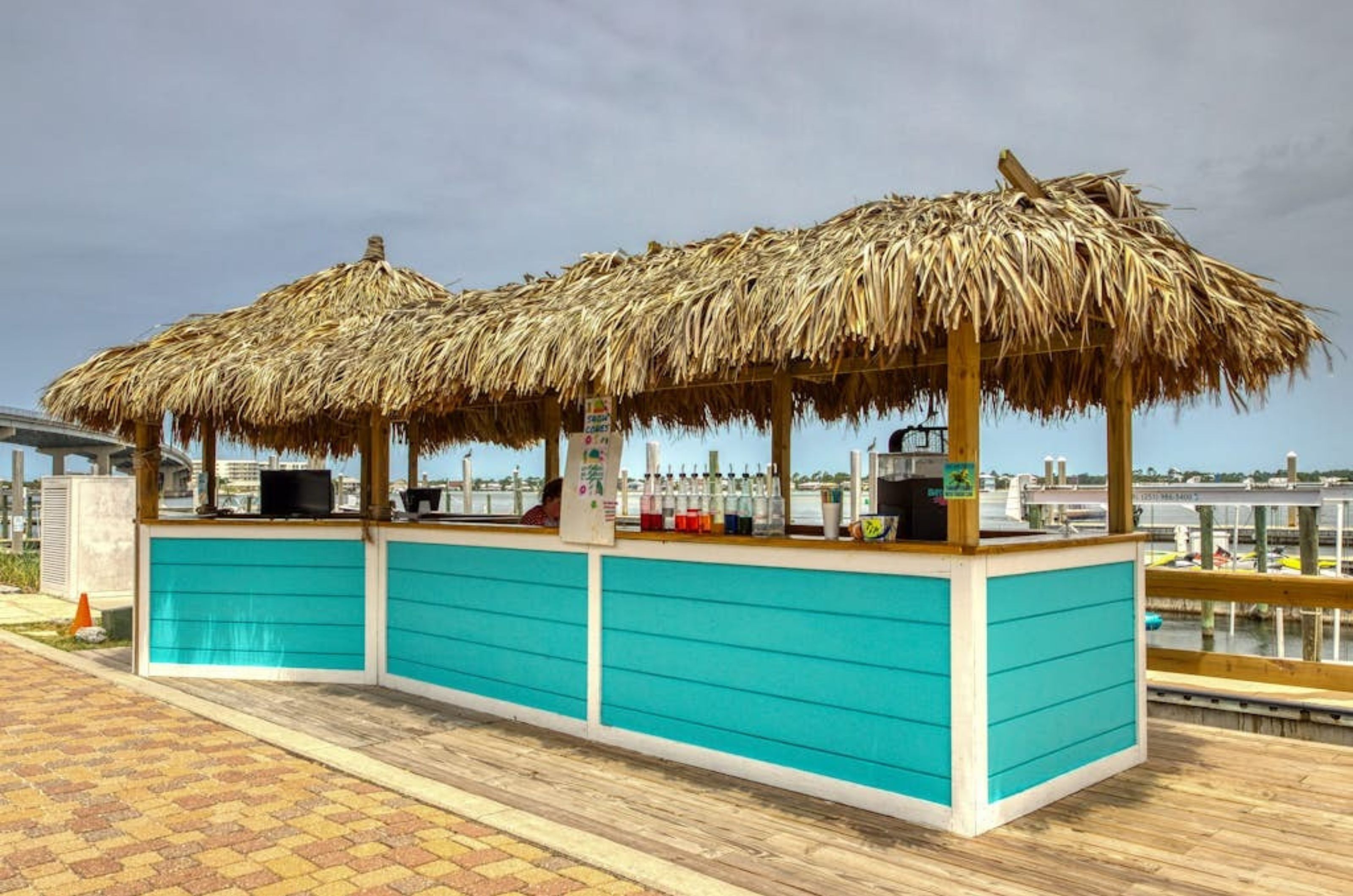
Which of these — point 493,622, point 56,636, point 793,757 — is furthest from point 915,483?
point 56,636

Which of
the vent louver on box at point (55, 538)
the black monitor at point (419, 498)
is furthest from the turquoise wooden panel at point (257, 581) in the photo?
the vent louver on box at point (55, 538)

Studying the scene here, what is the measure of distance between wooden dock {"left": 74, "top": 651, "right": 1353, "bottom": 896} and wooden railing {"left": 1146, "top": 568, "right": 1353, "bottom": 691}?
0.43 meters

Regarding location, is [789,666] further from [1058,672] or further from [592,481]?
[592,481]

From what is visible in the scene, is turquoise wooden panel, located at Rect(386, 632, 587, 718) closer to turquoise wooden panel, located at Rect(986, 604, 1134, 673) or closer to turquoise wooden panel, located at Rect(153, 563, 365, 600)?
turquoise wooden panel, located at Rect(153, 563, 365, 600)

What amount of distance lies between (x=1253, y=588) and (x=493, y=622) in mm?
4034

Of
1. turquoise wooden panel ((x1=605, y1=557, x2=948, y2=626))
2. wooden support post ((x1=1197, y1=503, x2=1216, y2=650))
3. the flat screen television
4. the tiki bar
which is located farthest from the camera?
wooden support post ((x1=1197, y1=503, x2=1216, y2=650))

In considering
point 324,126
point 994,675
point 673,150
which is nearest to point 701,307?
point 994,675

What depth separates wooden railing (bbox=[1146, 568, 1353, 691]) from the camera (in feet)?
15.9

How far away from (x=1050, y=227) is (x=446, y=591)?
12.3 feet

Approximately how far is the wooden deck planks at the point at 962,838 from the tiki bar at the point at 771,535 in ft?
0.55

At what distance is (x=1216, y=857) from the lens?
3.10 metres

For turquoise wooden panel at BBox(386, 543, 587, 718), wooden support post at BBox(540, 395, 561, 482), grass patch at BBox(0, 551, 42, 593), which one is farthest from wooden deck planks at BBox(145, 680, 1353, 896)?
grass patch at BBox(0, 551, 42, 593)

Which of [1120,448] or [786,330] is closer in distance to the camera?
[786,330]

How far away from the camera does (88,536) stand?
12.0m
